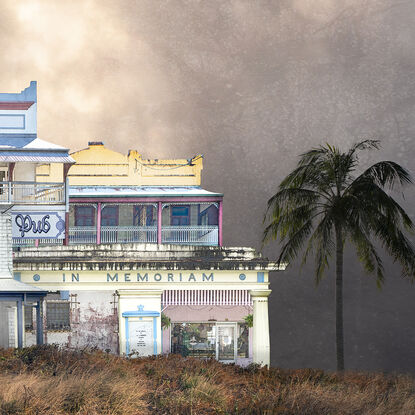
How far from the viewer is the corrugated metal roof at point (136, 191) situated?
126 ft

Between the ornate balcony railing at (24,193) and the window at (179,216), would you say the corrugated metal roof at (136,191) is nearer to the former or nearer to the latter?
the window at (179,216)

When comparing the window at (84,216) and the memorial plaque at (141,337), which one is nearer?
the memorial plaque at (141,337)

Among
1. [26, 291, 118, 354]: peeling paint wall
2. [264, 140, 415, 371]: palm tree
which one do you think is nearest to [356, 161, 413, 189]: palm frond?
[264, 140, 415, 371]: palm tree

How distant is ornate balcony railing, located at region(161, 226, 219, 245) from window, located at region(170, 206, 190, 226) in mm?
5221

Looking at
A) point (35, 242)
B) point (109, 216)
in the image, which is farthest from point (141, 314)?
point (109, 216)

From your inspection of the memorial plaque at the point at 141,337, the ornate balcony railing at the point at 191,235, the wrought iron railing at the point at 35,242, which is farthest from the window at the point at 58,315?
the ornate balcony railing at the point at 191,235

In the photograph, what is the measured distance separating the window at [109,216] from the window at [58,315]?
1238 centimetres

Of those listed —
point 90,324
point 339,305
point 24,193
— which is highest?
point 24,193

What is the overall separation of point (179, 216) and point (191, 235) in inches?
238

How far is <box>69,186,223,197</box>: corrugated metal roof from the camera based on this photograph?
126ft

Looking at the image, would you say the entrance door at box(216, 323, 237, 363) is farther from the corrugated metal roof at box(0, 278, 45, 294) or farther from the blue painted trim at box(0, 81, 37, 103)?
the blue painted trim at box(0, 81, 37, 103)

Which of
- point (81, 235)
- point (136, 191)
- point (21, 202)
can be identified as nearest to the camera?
point (21, 202)

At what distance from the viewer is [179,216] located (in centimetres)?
4559

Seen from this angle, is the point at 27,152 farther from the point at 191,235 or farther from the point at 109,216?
the point at 109,216
